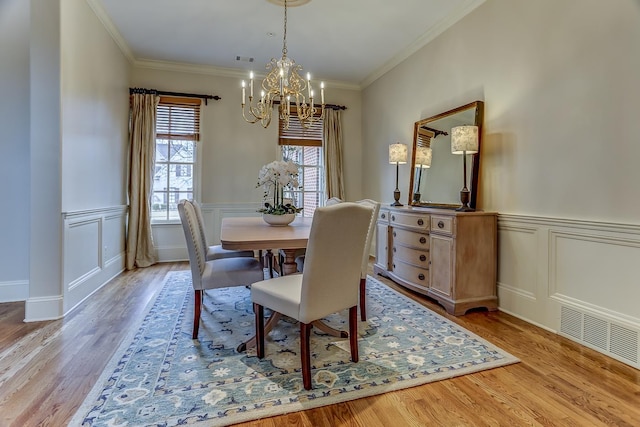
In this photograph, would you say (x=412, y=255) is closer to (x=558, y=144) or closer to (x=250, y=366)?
(x=558, y=144)

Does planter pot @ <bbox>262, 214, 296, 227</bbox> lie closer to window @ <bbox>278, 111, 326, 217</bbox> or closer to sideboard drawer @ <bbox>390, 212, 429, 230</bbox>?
sideboard drawer @ <bbox>390, 212, 429, 230</bbox>

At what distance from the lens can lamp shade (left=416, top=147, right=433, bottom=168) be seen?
3648mm

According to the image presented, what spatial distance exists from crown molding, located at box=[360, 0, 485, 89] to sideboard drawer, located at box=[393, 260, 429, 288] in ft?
8.40

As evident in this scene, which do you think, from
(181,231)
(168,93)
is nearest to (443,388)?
(181,231)

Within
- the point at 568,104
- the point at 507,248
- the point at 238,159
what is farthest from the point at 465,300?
the point at 238,159

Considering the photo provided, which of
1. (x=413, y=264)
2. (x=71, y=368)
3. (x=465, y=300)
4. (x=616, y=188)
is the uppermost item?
(x=616, y=188)

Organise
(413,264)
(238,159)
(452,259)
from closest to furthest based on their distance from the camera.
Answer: (452,259) < (413,264) < (238,159)

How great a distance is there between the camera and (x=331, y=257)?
1.66 metres

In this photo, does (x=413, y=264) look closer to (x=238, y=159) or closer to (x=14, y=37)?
(x=238, y=159)

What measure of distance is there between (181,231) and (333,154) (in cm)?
263

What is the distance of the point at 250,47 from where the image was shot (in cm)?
409

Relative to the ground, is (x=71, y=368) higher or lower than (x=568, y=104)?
lower

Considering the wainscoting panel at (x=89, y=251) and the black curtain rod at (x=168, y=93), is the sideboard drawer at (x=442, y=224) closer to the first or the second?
the wainscoting panel at (x=89, y=251)

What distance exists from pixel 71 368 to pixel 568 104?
3.63 meters
